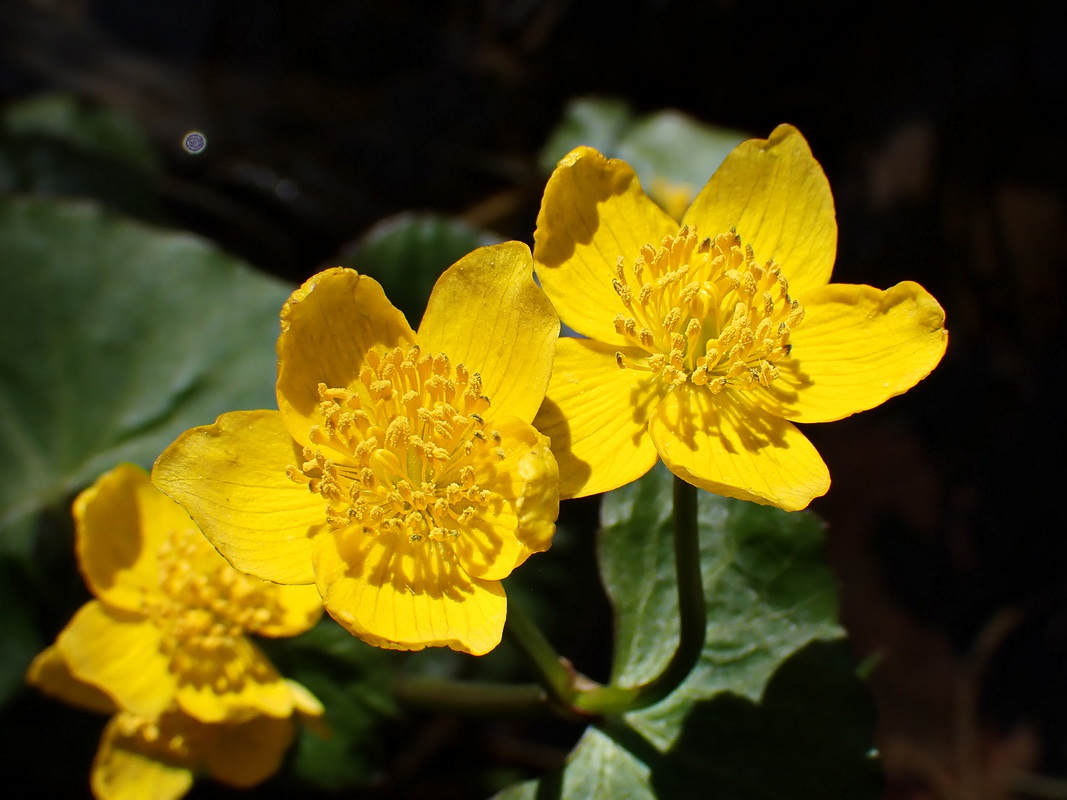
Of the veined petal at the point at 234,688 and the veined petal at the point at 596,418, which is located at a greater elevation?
the veined petal at the point at 596,418

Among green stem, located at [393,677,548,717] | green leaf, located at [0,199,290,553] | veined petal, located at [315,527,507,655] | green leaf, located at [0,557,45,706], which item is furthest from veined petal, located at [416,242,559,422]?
green leaf, located at [0,557,45,706]

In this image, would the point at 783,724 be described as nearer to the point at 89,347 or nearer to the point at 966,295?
the point at 89,347

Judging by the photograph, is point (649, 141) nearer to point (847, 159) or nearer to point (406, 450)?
point (847, 159)

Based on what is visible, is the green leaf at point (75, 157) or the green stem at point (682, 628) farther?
the green leaf at point (75, 157)

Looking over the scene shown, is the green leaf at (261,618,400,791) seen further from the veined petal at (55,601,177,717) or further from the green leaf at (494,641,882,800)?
the green leaf at (494,641,882,800)

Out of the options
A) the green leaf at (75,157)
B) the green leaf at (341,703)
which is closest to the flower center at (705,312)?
the green leaf at (341,703)

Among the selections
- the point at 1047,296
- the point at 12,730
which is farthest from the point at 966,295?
the point at 12,730

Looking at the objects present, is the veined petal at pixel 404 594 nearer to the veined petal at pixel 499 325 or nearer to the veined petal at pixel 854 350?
the veined petal at pixel 499 325
